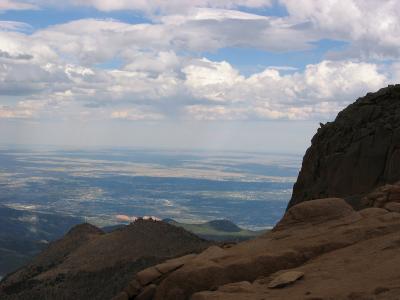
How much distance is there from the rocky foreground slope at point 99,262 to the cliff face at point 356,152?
60.6 ft

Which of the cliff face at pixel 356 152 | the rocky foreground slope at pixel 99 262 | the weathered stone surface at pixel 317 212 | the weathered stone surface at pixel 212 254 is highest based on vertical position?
the cliff face at pixel 356 152

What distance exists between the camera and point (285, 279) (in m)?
28.0

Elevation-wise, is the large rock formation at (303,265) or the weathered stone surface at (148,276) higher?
the large rock formation at (303,265)

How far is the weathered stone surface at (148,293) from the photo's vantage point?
34031 millimetres

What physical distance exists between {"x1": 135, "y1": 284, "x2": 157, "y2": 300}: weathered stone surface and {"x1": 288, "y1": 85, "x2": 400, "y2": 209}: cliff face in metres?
34.8

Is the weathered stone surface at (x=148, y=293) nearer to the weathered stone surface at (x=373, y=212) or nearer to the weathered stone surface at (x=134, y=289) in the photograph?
the weathered stone surface at (x=134, y=289)

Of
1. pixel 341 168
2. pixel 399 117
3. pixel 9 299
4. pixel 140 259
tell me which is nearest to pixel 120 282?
pixel 140 259

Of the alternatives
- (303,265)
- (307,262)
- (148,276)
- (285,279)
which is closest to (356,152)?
(307,262)

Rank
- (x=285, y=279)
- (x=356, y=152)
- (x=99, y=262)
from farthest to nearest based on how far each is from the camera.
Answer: (x=99, y=262) → (x=356, y=152) → (x=285, y=279)

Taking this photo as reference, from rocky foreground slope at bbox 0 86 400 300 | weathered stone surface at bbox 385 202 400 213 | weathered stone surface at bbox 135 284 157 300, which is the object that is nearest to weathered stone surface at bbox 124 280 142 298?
rocky foreground slope at bbox 0 86 400 300

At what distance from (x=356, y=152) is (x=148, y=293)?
46291 mm

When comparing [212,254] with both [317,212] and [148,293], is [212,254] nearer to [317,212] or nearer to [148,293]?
[148,293]

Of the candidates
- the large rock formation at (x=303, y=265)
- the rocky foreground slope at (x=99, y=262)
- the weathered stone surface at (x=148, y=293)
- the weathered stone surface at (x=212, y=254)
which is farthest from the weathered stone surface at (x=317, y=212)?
the rocky foreground slope at (x=99, y=262)

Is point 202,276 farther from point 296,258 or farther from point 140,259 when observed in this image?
point 140,259
